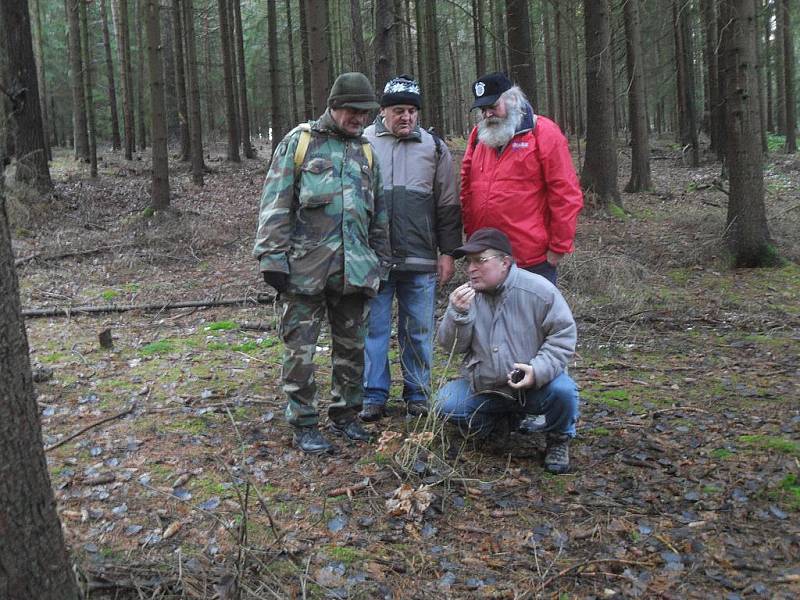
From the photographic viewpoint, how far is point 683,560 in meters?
3.21

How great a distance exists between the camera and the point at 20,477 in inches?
87.0

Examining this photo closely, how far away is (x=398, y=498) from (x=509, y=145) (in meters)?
2.25

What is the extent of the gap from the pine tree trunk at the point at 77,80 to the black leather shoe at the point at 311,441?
61.7 feet

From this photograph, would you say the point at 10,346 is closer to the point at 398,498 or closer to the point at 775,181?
the point at 398,498

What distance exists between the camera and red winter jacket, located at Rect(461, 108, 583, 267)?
4.45 metres

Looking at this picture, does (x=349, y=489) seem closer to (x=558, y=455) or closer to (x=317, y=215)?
(x=558, y=455)

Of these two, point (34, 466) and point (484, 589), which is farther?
point (484, 589)

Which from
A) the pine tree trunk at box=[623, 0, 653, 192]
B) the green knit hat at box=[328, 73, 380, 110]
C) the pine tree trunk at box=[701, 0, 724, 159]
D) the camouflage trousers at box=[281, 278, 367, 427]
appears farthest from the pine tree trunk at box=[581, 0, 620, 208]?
the camouflage trousers at box=[281, 278, 367, 427]

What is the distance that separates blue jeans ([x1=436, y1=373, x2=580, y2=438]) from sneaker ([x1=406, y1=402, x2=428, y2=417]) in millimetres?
415

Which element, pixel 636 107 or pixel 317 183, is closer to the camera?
pixel 317 183

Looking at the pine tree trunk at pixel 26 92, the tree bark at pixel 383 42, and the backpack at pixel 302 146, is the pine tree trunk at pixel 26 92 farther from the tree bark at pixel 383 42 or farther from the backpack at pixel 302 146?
the backpack at pixel 302 146

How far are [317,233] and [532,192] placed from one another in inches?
54.3

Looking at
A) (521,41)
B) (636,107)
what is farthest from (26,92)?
(636,107)

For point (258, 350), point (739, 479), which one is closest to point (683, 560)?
point (739, 479)
